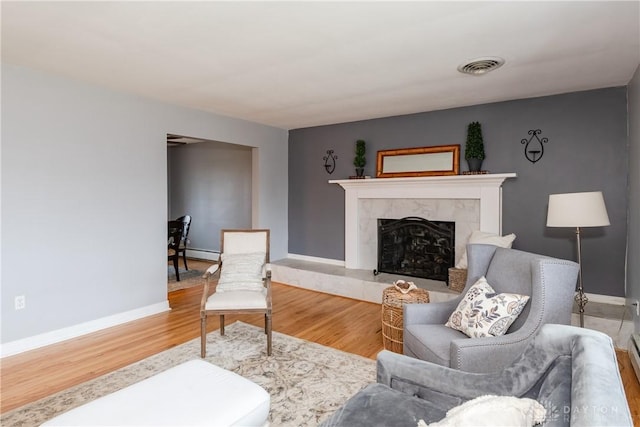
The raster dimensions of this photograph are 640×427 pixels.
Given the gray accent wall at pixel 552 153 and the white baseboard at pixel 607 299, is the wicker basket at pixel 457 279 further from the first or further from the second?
the white baseboard at pixel 607 299

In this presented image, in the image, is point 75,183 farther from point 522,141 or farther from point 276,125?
point 522,141

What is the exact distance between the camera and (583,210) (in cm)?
275

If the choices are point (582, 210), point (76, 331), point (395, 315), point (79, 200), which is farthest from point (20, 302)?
point (582, 210)

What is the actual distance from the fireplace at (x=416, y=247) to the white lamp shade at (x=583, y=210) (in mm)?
1632

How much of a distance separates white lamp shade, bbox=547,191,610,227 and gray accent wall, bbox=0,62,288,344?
386 centimetres

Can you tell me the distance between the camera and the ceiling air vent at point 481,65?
274cm

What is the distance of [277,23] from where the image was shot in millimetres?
2182

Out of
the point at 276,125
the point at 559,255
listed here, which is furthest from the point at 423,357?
the point at 276,125

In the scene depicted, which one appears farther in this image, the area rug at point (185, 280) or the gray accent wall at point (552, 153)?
the area rug at point (185, 280)

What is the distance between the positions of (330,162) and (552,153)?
2782 mm

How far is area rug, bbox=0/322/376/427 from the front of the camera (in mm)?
2143

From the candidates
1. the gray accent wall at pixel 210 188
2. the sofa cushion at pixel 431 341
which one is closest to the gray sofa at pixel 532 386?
the sofa cushion at pixel 431 341

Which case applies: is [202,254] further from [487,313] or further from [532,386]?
→ [532,386]

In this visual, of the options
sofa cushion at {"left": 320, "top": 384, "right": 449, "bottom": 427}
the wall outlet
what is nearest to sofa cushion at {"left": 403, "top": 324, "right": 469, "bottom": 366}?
sofa cushion at {"left": 320, "top": 384, "right": 449, "bottom": 427}
